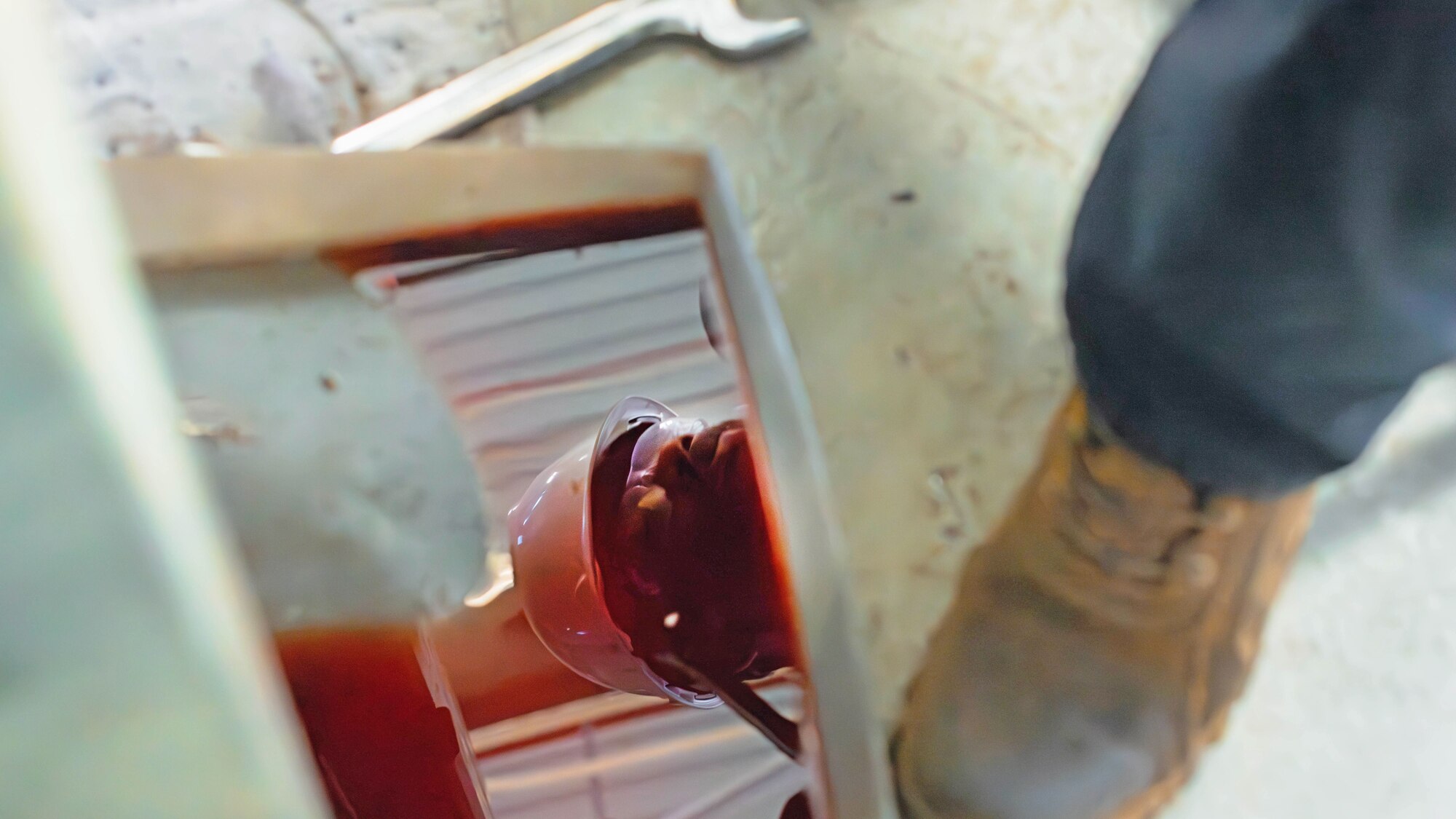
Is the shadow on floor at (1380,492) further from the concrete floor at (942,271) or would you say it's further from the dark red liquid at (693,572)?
the dark red liquid at (693,572)

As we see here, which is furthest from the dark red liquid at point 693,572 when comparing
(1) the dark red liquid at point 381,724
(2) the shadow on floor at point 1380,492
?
(2) the shadow on floor at point 1380,492

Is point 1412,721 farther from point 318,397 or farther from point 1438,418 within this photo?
point 318,397

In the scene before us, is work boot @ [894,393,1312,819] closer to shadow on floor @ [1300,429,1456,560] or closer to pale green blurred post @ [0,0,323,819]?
shadow on floor @ [1300,429,1456,560]

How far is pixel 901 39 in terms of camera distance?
2.12 feet

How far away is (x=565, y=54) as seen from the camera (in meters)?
0.58

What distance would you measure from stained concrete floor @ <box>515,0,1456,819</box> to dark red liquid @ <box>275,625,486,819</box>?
1.11ft

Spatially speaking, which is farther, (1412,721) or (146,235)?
(1412,721)

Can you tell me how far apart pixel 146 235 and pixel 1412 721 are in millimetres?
630

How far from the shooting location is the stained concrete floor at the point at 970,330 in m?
0.49

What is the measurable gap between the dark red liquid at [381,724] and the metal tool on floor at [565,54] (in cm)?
40

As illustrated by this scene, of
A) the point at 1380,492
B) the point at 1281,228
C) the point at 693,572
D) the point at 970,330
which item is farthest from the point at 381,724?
the point at 1380,492

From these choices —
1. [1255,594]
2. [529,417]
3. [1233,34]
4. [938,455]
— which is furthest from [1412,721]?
[529,417]

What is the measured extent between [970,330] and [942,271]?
0.05 meters

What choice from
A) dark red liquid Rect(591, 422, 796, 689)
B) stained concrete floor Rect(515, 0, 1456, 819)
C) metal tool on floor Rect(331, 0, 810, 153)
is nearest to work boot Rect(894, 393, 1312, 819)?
stained concrete floor Rect(515, 0, 1456, 819)
